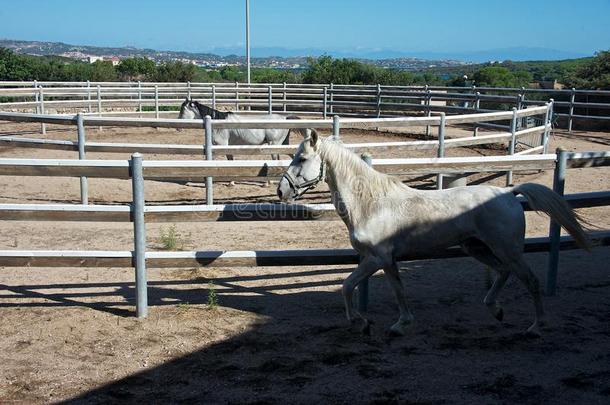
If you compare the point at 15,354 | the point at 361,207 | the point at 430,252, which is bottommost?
the point at 15,354

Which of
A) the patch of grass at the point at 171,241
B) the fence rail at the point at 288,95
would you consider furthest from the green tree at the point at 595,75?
the patch of grass at the point at 171,241

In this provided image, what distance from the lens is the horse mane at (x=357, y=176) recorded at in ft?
15.3

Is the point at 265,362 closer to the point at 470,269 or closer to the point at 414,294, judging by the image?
the point at 414,294

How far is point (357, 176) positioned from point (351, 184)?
79 mm

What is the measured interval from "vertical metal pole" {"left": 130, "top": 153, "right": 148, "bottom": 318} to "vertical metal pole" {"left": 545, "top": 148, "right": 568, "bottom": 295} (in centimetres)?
362

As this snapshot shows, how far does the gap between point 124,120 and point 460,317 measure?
6.69 metres

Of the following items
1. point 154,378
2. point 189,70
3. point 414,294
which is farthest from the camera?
point 189,70

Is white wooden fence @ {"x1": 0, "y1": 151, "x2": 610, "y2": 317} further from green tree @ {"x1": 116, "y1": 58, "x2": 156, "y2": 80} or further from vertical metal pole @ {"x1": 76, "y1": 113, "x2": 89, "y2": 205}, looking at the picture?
green tree @ {"x1": 116, "y1": 58, "x2": 156, "y2": 80}

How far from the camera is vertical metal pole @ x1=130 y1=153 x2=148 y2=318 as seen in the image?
4.93m

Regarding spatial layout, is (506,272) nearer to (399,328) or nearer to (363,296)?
(399,328)

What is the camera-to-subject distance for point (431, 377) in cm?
405

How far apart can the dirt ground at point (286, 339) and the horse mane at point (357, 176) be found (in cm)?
107

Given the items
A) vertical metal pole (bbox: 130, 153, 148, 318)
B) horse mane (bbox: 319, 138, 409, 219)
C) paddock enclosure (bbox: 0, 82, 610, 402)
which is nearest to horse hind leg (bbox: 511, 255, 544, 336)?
paddock enclosure (bbox: 0, 82, 610, 402)

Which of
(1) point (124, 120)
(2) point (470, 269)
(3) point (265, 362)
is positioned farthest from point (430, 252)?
(1) point (124, 120)
